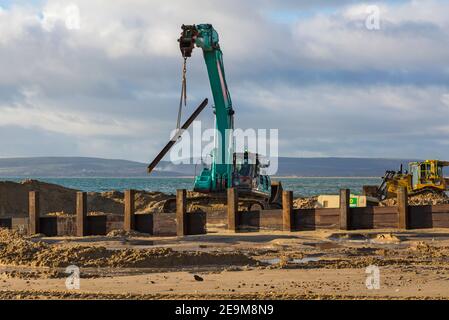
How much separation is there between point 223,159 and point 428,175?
1932 centimetres

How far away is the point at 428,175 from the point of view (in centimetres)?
4269

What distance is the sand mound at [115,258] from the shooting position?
14.5 m

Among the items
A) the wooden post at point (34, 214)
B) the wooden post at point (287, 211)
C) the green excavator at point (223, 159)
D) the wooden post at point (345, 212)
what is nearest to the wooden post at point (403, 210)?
the wooden post at point (345, 212)

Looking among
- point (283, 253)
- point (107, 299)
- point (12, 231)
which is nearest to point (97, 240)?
point (12, 231)

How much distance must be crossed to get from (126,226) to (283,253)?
6201 millimetres

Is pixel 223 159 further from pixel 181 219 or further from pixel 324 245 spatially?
pixel 324 245

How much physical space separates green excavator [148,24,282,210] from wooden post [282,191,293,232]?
672 centimetres

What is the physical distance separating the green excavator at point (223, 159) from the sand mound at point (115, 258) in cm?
1071

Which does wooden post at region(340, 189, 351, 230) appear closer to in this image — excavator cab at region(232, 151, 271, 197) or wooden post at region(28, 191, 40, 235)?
excavator cab at region(232, 151, 271, 197)

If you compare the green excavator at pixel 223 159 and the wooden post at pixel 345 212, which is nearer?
the wooden post at pixel 345 212

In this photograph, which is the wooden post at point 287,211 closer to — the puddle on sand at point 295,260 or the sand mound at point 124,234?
the sand mound at point 124,234

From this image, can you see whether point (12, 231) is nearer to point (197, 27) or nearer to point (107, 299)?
point (197, 27)

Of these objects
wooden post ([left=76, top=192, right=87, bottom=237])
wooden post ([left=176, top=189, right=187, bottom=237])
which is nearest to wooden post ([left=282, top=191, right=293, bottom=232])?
wooden post ([left=176, top=189, right=187, bottom=237])

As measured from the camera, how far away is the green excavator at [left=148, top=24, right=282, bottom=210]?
85.0 feet
